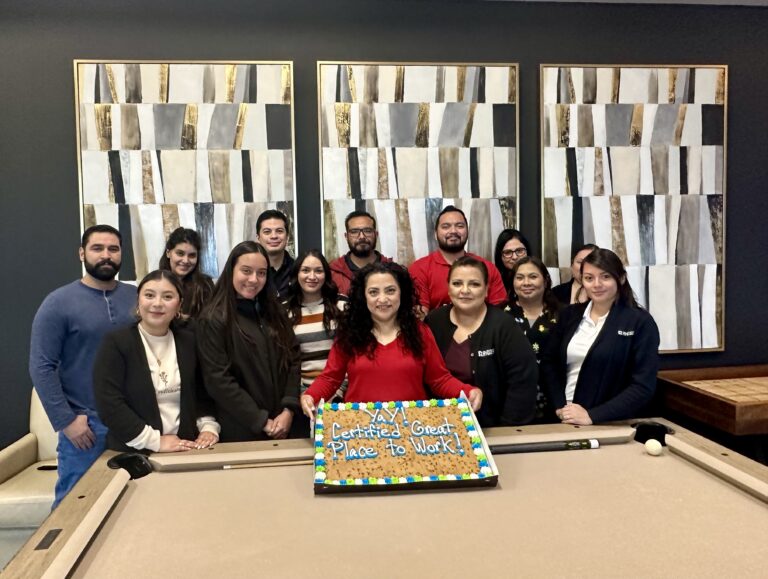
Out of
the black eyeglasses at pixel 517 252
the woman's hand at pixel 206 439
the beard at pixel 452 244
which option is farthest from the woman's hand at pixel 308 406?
the black eyeglasses at pixel 517 252

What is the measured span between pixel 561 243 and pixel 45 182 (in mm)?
3511

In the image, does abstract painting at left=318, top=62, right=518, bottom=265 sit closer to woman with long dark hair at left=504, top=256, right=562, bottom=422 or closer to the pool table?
woman with long dark hair at left=504, top=256, right=562, bottom=422

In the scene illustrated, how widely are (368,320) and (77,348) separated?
1525mm

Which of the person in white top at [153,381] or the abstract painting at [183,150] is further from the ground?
the abstract painting at [183,150]

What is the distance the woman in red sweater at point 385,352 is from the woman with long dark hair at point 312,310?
239 millimetres

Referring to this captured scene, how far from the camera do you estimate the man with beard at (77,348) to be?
9.66ft

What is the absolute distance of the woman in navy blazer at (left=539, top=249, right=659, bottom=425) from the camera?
2732mm

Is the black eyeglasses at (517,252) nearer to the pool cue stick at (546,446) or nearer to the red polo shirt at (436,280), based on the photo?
the red polo shirt at (436,280)

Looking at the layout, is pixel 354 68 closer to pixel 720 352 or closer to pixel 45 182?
pixel 45 182

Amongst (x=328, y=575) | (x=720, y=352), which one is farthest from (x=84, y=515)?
(x=720, y=352)

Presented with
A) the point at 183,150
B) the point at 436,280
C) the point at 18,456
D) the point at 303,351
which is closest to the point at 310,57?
the point at 183,150

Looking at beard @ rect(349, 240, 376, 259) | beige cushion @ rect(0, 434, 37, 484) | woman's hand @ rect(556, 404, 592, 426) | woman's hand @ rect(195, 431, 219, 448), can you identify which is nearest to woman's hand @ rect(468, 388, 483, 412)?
woman's hand @ rect(556, 404, 592, 426)

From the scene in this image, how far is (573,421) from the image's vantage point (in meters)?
2.57

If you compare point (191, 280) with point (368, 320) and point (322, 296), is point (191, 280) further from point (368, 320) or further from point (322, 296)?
point (368, 320)
